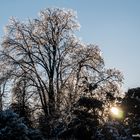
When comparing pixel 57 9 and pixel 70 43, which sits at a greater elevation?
pixel 57 9

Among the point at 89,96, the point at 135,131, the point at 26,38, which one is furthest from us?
the point at 26,38

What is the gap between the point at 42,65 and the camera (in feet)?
129

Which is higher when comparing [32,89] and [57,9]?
[57,9]

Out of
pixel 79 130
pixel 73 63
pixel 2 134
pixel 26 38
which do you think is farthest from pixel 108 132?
pixel 26 38

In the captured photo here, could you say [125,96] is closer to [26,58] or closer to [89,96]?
[89,96]

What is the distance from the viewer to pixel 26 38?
39.2 metres

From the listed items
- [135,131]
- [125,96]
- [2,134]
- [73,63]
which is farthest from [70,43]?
[2,134]

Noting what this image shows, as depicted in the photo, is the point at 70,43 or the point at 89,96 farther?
the point at 70,43

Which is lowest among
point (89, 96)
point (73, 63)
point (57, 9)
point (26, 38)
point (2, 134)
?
point (2, 134)

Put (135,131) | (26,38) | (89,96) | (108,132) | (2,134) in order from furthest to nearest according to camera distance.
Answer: (26,38)
(89,96)
(135,131)
(108,132)
(2,134)

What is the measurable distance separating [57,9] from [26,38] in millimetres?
4058

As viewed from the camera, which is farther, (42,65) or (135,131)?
(42,65)

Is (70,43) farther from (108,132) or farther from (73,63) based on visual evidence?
(108,132)

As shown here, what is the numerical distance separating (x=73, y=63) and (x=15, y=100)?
6362 millimetres
